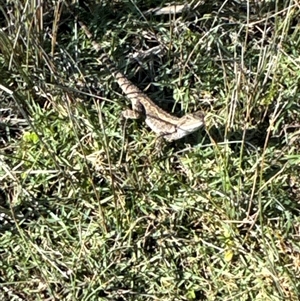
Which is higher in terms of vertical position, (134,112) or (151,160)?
(134,112)

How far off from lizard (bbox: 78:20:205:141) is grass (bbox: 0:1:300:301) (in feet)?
0.21

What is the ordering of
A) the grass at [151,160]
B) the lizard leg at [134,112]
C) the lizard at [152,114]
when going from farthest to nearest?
the lizard leg at [134,112] < the lizard at [152,114] < the grass at [151,160]

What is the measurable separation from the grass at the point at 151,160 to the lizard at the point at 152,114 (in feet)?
0.21

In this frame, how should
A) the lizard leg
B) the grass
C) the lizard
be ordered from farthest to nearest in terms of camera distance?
the lizard leg < the lizard < the grass

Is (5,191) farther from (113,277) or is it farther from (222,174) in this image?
(222,174)

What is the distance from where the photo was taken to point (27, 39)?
4.41m

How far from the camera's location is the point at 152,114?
4426 mm

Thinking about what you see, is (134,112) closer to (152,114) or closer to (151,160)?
(152,114)

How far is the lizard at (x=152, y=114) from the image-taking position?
427 cm

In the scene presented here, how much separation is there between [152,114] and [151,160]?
0.81 ft

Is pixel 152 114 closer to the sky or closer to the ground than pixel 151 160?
closer to the sky

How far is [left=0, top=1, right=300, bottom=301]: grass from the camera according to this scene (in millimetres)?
4094

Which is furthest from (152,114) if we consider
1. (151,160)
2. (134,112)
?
(151,160)

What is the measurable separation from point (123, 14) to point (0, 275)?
1.71 meters
